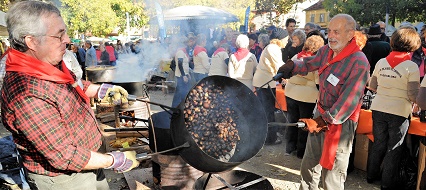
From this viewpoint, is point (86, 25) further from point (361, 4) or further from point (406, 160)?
point (406, 160)

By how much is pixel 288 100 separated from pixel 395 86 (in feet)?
5.63


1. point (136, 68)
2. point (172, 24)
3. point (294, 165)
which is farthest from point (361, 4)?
point (294, 165)

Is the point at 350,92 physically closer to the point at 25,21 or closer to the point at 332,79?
the point at 332,79

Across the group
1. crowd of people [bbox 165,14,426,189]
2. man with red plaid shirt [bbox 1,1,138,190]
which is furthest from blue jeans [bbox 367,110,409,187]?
man with red plaid shirt [bbox 1,1,138,190]

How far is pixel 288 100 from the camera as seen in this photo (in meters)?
4.93

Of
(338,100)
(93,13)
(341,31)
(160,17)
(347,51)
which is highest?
(93,13)

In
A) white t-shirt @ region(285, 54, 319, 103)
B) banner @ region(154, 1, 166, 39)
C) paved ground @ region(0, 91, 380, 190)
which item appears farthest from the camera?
banner @ region(154, 1, 166, 39)

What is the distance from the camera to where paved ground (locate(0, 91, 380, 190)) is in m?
4.09

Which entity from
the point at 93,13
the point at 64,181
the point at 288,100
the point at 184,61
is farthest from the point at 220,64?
the point at 93,13

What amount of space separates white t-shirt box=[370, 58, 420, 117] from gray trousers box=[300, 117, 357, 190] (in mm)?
881

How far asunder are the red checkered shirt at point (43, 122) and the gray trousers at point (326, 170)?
7.55 ft

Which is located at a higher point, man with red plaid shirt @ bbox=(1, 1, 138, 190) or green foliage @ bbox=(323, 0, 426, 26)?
green foliage @ bbox=(323, 0, 426, 26)

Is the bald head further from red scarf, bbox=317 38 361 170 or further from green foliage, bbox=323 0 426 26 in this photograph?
green foliage, bbox=323 0 426 26

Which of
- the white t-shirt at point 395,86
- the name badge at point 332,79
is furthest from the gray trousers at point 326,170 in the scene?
the white t-shirt at point 395,86
